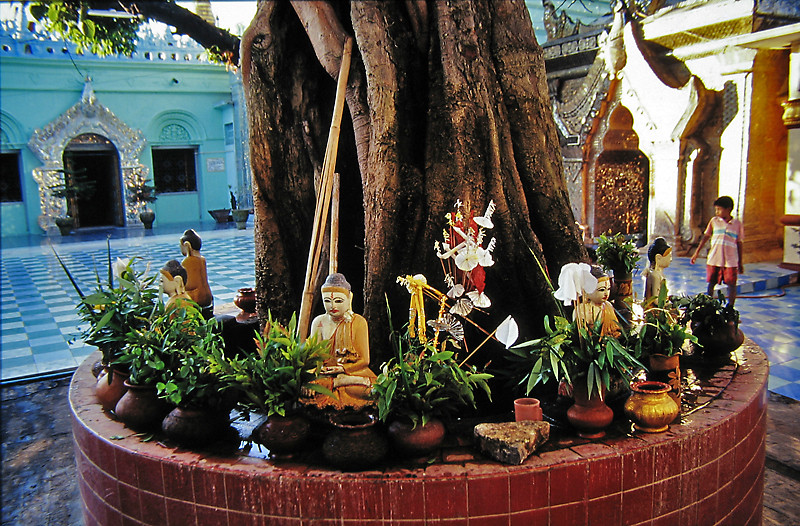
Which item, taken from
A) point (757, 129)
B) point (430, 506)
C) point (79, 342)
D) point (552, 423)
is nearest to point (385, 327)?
point (552, 423)

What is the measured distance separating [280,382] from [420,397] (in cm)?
63

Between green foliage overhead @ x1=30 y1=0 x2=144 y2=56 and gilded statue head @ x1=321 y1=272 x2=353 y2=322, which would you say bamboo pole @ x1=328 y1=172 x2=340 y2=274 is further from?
green foliage overhead @ x1=30 y1=0 x2=144 y2=56

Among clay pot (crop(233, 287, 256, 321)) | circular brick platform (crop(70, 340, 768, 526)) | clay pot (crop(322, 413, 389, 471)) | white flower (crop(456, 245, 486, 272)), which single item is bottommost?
circular brick platform (crop(70, 340, 768, 526))

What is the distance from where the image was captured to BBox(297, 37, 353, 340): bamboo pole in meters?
3.48

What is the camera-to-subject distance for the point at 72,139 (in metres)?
21.0

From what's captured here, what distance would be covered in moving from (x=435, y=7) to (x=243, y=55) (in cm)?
138

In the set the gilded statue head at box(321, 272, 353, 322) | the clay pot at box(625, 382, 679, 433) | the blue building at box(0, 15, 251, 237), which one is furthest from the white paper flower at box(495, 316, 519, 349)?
the blue building at box(0, 15, 251, 237)

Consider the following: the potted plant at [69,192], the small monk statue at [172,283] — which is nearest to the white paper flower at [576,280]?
the small monk statue at [172,283]

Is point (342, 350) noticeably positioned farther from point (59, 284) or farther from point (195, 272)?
point (59, 284)

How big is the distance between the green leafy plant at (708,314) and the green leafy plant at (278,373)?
2.30 m

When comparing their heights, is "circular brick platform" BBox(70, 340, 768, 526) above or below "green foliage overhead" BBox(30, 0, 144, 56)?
below

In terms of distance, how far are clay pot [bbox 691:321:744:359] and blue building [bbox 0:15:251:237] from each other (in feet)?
62.2

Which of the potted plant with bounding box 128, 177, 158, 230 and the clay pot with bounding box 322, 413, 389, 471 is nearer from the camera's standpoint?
the clay pot with bounding box 322, 413, 389, 471

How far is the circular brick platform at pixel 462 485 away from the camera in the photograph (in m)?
2.49
